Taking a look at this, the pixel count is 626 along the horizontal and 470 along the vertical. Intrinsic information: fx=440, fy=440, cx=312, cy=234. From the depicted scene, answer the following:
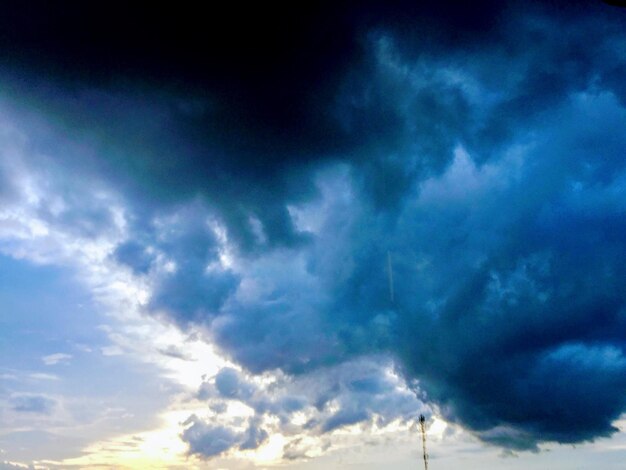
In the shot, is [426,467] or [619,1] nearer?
[619,1]

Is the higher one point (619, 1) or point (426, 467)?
point (619, 1)

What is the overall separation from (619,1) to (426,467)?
12706 cm

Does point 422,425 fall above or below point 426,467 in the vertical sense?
above

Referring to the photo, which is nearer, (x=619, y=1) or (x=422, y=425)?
(x=619, y=1)

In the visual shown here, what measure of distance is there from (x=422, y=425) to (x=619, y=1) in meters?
126

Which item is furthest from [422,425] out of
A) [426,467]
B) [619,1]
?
[619,1]

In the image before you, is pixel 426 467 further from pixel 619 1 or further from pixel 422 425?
pixel 619 1

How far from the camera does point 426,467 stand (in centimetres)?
12112

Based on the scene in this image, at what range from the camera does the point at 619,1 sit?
1964 cm

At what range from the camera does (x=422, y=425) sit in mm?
126062

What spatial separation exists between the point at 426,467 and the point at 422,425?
34.9ft
